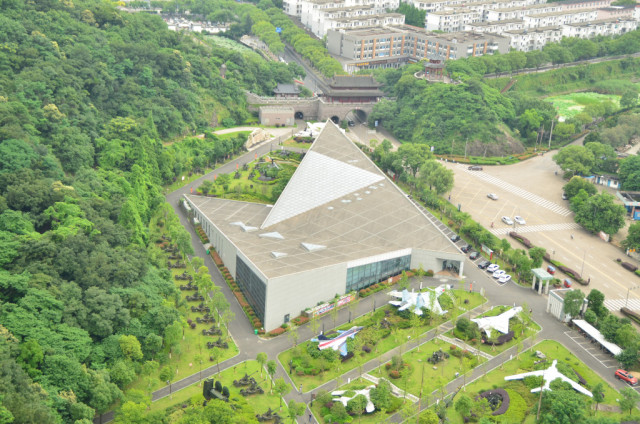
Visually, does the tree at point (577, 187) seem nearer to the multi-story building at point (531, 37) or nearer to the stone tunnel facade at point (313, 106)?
the stone tunnel facade at point (313, 106)

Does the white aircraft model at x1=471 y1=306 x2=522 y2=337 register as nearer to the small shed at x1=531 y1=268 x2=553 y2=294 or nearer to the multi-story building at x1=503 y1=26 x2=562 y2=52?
the small shed at x1=531 y1=268 x2=553 y2=294

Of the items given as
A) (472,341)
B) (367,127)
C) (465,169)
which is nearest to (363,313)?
(472,341)

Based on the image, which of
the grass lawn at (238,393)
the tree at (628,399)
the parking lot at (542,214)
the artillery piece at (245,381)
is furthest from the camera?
the parking lot at (542,214)

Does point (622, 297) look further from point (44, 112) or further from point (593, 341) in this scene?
point (44, 112)

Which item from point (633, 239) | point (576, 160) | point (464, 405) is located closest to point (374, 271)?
point (464, 405)

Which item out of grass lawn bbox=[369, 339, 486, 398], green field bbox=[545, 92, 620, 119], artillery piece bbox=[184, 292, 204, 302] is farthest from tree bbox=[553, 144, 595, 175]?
artillery piece bbox=[184, 292, 204, 302]

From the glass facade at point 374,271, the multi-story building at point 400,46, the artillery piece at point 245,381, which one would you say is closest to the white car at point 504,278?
the glass facade at point 374,271

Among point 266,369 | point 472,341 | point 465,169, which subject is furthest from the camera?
point 465,169
